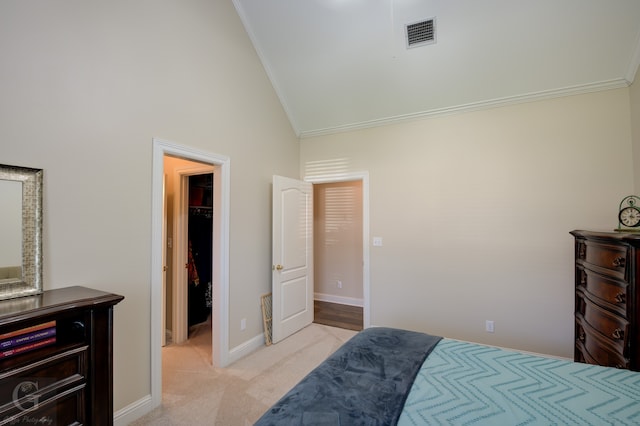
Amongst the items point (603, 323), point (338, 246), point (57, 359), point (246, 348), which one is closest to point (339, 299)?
point (338, 246)

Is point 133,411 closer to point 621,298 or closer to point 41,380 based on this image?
point 41,380

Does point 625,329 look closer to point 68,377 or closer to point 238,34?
point 68,377

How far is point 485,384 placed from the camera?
1328mm

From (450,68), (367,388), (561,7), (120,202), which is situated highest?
(561,7)

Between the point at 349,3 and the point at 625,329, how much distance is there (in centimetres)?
334

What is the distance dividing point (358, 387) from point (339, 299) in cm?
409

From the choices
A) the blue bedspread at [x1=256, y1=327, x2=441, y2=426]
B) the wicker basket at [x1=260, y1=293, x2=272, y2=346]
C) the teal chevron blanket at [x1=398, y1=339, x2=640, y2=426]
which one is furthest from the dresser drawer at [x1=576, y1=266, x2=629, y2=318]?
the wicker basket at [x1=260, y1=293, x2=272, y2=346]

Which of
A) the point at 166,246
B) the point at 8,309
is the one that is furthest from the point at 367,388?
the point at 166,246

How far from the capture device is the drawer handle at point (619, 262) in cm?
188

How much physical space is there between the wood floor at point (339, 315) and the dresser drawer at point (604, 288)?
2.48 meters

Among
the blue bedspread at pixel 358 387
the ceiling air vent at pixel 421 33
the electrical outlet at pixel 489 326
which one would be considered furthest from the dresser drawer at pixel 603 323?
the ceiling air vent at pixel 421 33

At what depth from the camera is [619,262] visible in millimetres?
1912

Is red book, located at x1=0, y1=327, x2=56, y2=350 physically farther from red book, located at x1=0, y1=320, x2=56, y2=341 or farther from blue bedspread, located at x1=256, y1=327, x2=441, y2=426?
blue bedspread, located at x1=256, y1=327, x2=441, y2=426

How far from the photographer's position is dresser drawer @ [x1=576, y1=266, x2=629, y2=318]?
6.18 ft
